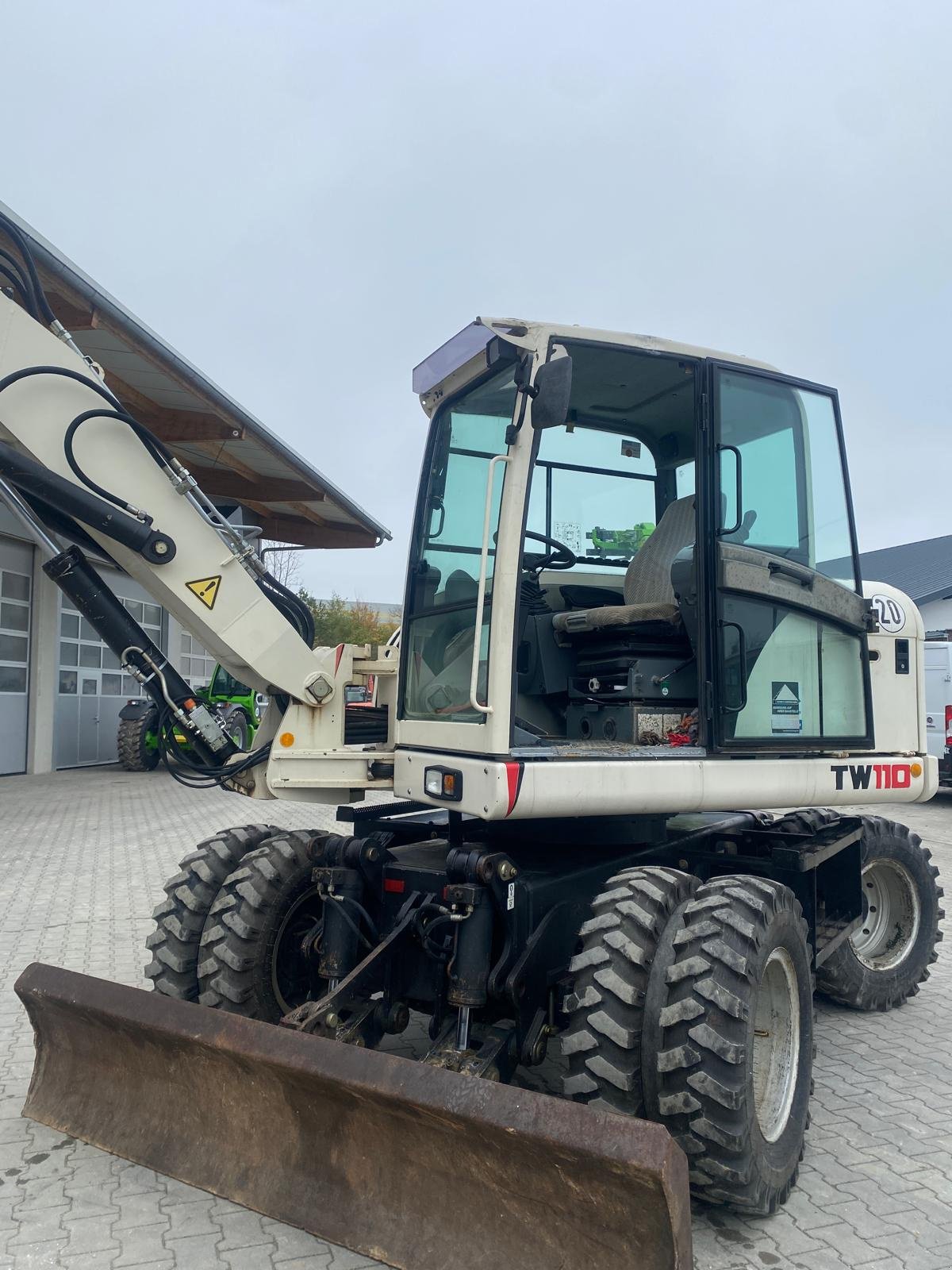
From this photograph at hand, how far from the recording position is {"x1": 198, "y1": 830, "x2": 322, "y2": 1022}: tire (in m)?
4.02

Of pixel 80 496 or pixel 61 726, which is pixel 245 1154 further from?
pixel 61 726

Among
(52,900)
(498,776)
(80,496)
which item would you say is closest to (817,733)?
(498,776)

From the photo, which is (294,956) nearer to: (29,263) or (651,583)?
(651,583)

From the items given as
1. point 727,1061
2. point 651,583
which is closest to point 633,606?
point 651,583

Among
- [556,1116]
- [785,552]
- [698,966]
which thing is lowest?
[556,1116]

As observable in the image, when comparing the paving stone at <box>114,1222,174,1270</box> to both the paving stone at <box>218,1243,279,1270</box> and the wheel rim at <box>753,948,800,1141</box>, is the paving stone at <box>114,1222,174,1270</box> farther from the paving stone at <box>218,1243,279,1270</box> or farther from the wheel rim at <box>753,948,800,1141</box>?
the wheel rim at <box>753,948,800,1141</box>

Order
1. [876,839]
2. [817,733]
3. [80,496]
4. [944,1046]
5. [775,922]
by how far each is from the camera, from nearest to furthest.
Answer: [775,922], [80,496], [817,733], [944,1046], [876,839]

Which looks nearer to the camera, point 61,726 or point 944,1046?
point 944,1046

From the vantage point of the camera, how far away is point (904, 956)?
5402 millimetres

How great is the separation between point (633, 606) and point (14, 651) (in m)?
13.2

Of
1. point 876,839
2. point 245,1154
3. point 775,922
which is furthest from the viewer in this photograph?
point 876,839

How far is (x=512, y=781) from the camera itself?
324cm

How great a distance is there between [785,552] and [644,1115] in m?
2.25

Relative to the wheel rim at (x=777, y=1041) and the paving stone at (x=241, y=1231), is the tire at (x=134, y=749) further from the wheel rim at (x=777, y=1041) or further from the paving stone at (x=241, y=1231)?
the wheel rim at (x=777, y=1041)
